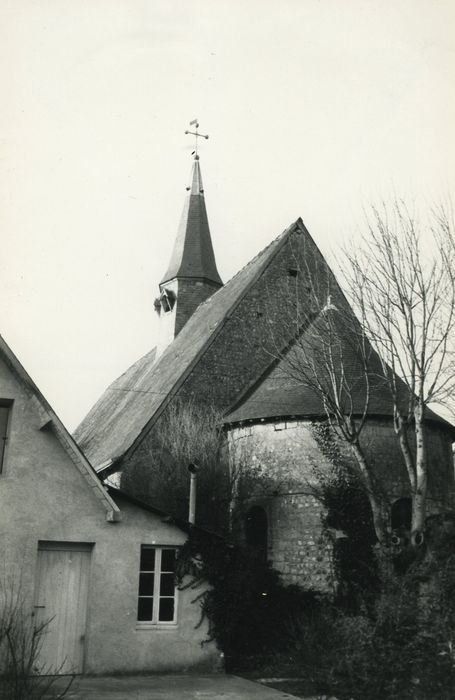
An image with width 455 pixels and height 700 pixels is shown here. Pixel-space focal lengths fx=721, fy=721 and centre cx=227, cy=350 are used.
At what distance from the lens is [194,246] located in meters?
32.2

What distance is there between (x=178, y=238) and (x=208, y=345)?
41.1 feet

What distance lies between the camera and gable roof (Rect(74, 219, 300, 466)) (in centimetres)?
2141

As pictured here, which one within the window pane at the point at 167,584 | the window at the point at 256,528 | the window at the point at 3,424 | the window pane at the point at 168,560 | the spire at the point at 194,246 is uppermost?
the spire at the point at 194,246

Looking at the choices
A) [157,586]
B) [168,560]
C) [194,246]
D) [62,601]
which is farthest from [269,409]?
[194,246]

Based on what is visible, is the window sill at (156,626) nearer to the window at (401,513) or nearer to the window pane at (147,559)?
the window pane at (147,559)

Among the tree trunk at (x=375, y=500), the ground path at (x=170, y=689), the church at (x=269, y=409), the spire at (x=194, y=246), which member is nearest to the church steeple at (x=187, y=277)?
the spire at (x=194, y=246)

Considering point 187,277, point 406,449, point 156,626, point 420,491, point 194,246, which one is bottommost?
point 156,626

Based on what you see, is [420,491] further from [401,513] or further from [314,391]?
[314,391]

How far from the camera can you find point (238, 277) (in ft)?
89.8

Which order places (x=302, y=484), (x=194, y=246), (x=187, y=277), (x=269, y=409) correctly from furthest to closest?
(x=194, y=246)
(x=187, y=277)
(x=269, y=409)
(x=302, y=484)

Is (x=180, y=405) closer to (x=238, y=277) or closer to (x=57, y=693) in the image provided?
(x=238, y=277)

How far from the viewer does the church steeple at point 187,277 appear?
30.8 metres

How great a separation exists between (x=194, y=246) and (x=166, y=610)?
72.2 ft

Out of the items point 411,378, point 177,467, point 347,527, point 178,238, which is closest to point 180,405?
point 177,467
